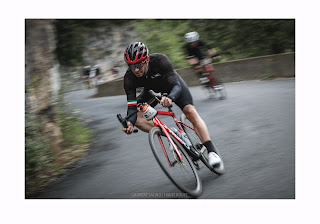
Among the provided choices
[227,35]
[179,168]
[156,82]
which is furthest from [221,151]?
[227,35]

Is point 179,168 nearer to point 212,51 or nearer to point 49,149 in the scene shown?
point 49,149

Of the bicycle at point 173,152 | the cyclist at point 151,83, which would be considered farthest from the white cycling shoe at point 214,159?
the bicycle at point 173,152

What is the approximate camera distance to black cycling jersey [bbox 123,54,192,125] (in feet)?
11.7

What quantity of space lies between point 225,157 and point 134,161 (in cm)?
123

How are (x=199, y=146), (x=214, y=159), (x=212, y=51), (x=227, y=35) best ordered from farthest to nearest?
(x=212, y=51) → (x=227, y=35) → (x=199, y=146) → (x=214, y=159)

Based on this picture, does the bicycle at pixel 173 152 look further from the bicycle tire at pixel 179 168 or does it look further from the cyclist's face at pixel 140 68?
the cyclist's face at pixel 140 68

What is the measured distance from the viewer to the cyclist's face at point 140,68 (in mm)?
3419

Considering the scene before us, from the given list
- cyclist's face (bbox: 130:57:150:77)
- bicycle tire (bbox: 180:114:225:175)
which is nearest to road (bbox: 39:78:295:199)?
bicycle tire (bbox: 180:114:225:175)

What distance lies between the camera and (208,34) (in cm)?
534

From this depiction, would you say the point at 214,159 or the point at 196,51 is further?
the point at 196,51

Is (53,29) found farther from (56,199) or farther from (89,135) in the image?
(56,199)

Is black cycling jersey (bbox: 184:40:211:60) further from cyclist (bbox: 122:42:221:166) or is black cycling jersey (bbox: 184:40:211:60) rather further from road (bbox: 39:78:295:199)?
cyclist (bbox: 122:42:221:166)

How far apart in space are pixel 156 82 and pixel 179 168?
1070mm
